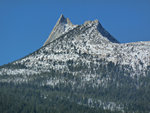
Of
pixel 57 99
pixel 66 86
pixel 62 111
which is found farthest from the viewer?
pixel 66 86

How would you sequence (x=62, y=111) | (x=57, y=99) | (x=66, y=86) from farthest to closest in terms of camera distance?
(x=66, y=86) < (x=57, y=99) < (x=62, y=111)

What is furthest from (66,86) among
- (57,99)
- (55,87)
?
(57,99)

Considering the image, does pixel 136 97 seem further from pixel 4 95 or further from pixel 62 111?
pixel 4 95

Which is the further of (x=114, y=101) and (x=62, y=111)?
(x=114, y=101)

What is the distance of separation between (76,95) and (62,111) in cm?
2013

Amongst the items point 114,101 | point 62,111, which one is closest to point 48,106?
point 62,111

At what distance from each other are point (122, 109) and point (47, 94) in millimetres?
29692

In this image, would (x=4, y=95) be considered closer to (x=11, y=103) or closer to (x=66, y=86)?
(x=11, y=103)

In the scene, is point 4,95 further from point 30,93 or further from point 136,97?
point 136,97

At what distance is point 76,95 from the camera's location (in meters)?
186

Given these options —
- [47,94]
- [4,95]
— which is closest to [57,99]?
[47,94]

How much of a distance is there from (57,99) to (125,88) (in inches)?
1060

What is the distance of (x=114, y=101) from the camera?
182 meters

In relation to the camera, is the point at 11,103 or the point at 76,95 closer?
the point at 11,103
